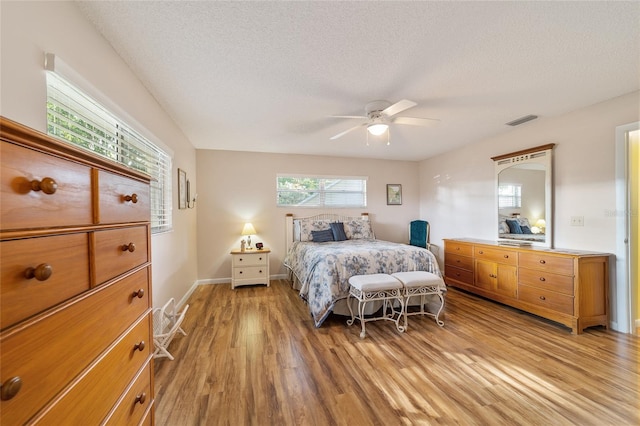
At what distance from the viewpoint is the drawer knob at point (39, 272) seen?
22.1 inches

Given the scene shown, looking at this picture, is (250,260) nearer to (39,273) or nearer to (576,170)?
(39,273)

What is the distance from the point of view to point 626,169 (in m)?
2.57

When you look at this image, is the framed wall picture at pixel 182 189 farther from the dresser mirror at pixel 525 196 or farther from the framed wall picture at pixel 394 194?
the dresser mirror at pixel 525 196

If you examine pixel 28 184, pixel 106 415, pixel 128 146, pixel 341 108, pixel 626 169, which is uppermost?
pixel 341 108

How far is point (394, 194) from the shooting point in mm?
5547

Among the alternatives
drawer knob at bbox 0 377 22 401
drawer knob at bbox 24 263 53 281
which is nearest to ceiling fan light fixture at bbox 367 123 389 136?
drawer knob at bbox 24 263 53 281

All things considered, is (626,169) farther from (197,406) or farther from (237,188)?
(237,188)

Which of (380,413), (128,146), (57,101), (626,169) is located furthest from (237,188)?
(626,169)

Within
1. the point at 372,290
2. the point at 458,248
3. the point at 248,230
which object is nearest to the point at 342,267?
the point at 372,290

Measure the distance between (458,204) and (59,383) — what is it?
5.13 metres

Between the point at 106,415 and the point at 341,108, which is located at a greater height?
the point at 341,108

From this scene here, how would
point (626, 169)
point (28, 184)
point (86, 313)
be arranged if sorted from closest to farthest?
1. point (28, 184)
2. point (86, 313)
3. point (626, 169)

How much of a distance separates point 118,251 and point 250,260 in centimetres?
340

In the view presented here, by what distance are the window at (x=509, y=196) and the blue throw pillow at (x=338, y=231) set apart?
243cm
